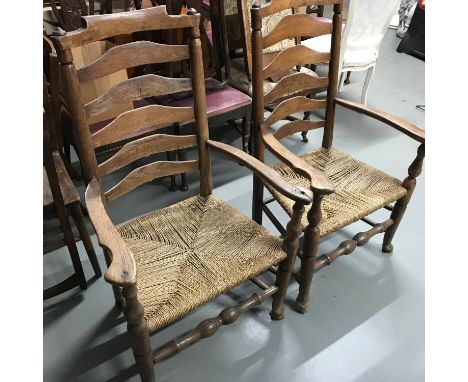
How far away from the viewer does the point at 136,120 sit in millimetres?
1271

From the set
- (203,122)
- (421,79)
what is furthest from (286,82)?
(421,79)

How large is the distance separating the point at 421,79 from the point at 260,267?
10.4 ft

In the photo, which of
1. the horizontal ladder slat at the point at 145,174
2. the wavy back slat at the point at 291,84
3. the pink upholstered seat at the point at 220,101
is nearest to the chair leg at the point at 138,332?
the horizontal ladder slat at the point at 145,174

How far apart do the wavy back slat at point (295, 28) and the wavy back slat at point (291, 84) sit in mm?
157

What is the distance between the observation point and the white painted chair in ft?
8.25

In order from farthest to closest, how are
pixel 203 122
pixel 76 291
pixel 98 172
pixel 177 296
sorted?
pixel 76 291
pixel 203 122
pixel 98 172
pixel 177 296

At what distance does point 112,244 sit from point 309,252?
0.74 m

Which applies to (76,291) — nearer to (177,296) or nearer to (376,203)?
(177,296)

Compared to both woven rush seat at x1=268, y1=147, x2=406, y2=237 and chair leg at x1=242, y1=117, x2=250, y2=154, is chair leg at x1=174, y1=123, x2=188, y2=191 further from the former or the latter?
woven rush seat at x1=268, y1=147, x2=406, y2=237

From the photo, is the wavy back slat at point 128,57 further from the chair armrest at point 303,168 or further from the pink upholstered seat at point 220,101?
the pink upholstered seat at point 220,101

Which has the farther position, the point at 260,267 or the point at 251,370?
the point at 251,370

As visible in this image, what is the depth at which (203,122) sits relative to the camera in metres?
1.40

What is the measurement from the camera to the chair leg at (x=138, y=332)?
0.97m

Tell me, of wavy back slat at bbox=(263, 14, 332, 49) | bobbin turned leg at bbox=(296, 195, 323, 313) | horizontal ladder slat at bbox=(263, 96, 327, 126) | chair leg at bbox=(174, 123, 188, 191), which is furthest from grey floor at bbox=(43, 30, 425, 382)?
wavy back slat at bbox=(263, 14, 332, 49)
